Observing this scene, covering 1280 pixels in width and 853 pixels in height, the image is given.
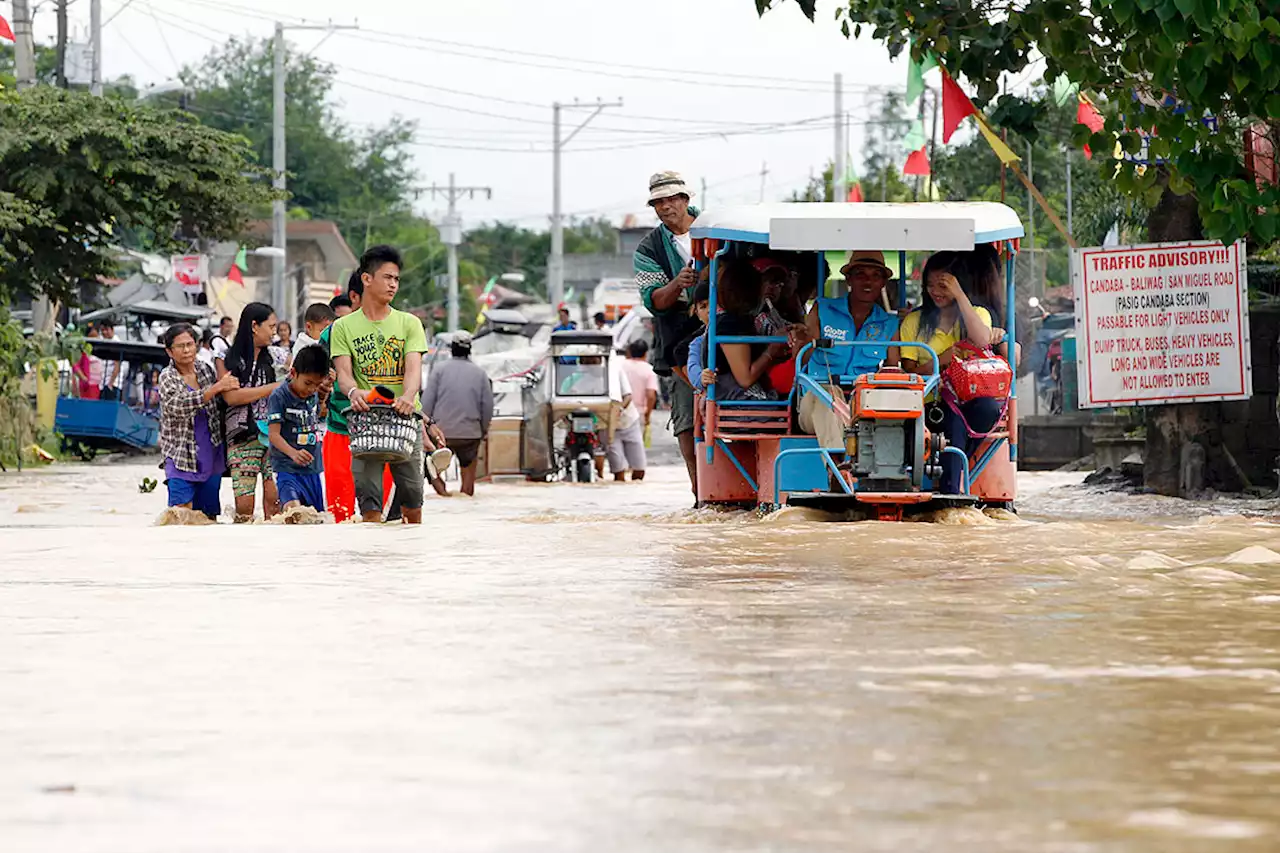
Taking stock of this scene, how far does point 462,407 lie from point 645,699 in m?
15.0

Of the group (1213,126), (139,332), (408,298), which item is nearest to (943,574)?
(1213,126)

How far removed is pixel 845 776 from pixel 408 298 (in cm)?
9931

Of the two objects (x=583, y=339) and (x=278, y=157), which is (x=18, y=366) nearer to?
(x=583, y=339)

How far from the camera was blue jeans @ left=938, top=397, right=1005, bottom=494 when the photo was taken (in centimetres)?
1142

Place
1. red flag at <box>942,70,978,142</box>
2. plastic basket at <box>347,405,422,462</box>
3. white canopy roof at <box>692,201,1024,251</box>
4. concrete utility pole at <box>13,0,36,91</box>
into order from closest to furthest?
plastic basket at <box>347,405,422,462</box> < white canopy roof at <box>692,201,1024,251</box> < red flag at <box>942,70,978,142</box> < concrete utility pole at <box>13,0,36,91</box>

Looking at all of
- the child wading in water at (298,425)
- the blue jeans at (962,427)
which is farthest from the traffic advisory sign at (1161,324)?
the child wading in water at (298,425)

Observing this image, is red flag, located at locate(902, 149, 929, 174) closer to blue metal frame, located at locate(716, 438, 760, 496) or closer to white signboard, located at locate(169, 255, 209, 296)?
blue metal frame, located at locate(716, 438, 760, 496)

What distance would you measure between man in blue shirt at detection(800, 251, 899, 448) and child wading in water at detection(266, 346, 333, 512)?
2664 millimetres

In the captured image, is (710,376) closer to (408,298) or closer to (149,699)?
(149,699)

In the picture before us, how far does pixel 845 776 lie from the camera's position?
407 cm

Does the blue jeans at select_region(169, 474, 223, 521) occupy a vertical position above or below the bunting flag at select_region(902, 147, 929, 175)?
below

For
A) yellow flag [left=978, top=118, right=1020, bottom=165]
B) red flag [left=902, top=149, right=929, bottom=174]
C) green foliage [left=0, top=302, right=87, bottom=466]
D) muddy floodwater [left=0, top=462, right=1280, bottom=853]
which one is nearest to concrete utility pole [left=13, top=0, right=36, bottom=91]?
green foliage [left=0, top=302, right=87, bottom=466]

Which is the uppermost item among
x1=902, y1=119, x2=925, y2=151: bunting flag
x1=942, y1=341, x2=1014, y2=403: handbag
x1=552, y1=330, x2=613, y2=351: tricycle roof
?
x1=902, y1=119, x2=925, y2=151: bunting flag

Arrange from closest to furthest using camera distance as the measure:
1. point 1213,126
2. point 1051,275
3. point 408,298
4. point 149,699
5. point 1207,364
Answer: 1. point 149,699
2. point 1213,126
3. point 1207,364
4. point 1051,275
5. point 408,298
